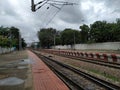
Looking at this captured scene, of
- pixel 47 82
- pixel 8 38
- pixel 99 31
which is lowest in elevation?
pixel 47 82

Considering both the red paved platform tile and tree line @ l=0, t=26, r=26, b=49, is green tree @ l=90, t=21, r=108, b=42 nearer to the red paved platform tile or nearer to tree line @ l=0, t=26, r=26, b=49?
tree line @ l=0, t=26, r=26, b=49

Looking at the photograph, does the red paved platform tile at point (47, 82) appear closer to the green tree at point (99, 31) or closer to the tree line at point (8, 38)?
the tree line at point (8, 38)

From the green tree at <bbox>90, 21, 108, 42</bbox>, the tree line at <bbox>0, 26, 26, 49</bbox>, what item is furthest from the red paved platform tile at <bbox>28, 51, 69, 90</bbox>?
the green tree at <bbox>90, 21, 108, 42</bbox>

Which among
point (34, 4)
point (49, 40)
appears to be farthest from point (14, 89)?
point (49, 40)

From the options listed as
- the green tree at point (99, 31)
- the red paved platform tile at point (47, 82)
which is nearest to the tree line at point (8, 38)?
the green tree at point (99, 31)

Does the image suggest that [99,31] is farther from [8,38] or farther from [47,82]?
[47,82]

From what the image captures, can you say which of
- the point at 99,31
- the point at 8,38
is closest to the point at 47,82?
the point at 99,31

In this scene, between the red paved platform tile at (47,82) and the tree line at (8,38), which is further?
the tree line at (8,38)

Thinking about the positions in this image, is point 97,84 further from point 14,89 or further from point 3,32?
point 3,32

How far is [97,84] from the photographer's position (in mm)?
13555

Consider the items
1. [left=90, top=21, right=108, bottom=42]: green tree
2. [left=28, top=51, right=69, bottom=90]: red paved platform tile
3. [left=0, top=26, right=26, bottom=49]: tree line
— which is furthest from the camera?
[left=90, top=21, right=108, bottom=42]: green tree

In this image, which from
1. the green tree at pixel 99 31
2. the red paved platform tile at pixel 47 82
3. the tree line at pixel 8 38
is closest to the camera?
the red paved platform tile at pixel 47 82

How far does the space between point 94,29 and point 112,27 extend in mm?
10585

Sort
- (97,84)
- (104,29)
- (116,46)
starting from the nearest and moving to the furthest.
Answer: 1. (97,84)
2. (116,46)
3. (104,29)
